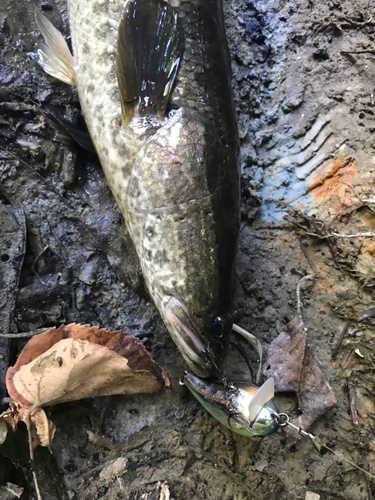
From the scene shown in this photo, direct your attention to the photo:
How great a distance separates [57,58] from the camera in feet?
7.07

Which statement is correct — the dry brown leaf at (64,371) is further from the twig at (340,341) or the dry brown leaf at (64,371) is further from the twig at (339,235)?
the twig at (339,235)

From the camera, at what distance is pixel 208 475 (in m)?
1.90

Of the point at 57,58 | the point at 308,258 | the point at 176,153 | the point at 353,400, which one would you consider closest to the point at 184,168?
the point at 176,153

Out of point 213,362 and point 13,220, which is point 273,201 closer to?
point 213,362

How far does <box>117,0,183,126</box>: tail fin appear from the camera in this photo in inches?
72.1

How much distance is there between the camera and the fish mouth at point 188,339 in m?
1.81

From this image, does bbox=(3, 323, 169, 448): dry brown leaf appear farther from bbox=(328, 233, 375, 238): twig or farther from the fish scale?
bbox=(328, 233, 375, 238): twig

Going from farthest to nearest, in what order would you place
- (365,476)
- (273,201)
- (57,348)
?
(273,201), (365,476), (57,348)

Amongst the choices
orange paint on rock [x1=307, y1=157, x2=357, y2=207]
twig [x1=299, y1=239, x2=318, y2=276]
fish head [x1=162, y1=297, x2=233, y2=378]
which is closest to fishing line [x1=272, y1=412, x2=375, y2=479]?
fish head [x1=162, y1=297, x2=233, y2=378]

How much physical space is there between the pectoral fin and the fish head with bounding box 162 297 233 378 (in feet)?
4.51

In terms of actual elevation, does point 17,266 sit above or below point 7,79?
below

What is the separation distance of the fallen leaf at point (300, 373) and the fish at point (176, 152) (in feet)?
1.12

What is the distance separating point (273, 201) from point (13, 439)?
1.87 meters

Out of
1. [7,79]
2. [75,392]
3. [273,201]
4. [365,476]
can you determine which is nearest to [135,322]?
[75,392]
